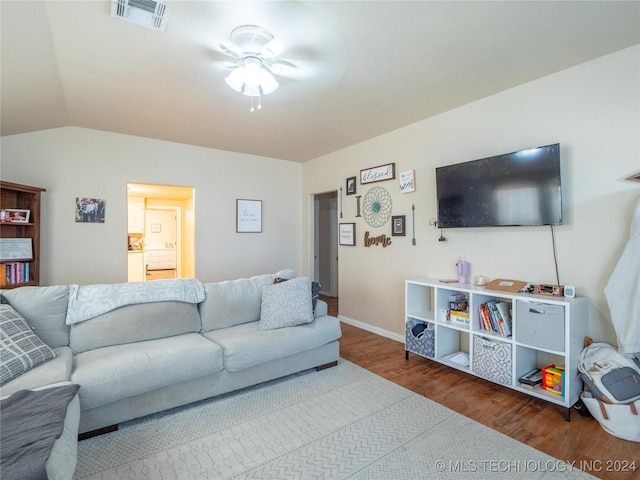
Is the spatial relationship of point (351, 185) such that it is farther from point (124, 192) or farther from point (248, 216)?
point (124, 192)

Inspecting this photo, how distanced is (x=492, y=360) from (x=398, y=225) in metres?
1.70

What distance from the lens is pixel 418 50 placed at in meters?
2.08

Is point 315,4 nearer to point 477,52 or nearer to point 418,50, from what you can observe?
point 418,50

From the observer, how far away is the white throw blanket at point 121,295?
2279 mm

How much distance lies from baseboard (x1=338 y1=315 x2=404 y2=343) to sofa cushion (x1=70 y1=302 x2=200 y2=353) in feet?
7.38

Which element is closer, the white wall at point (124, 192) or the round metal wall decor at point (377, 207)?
the white wall at point (124, 192)

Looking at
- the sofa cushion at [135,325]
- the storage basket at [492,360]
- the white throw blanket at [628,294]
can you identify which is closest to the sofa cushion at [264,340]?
the sofa cushion at [135,325]

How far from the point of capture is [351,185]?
4289mm

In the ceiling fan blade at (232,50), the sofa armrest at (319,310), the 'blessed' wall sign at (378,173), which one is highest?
the ceiling fan blade at (232,50)

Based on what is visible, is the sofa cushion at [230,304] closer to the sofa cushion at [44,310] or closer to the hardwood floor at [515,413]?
the sofa cushion at [44,310]

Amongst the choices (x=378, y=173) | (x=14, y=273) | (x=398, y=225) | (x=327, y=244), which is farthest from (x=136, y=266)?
(x=398, y=225)

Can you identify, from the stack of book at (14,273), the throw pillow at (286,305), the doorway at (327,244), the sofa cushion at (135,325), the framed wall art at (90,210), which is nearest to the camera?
the sofa cushion at (135,325)

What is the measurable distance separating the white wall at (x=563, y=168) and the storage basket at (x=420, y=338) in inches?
21.6

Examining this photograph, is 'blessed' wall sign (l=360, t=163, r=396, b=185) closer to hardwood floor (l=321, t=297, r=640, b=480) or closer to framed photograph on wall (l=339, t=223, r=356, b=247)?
framed photograph on wall (l=339, t=223, r=356, b=247)
